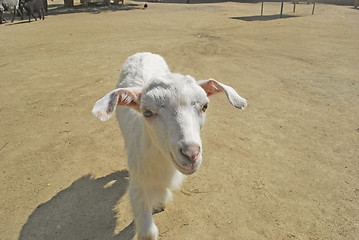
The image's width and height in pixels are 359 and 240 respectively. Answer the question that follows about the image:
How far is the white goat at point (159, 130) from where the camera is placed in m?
1.91

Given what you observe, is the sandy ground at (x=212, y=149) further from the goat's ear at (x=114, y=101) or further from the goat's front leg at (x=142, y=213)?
the goat's ear at (x=114, y=101)

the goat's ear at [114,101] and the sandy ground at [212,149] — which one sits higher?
the goat's ear at [114,101]

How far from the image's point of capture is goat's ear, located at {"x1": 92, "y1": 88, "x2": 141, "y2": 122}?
6.26 ft

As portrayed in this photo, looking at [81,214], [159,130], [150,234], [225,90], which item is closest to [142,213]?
[150,234]

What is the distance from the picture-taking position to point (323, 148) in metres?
4.18

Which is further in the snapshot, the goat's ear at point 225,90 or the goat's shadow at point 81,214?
the goat's shadow at point 81,214

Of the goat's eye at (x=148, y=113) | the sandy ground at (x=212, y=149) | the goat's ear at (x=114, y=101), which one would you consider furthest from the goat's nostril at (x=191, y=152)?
the sandy ground at (x=212, y=149)

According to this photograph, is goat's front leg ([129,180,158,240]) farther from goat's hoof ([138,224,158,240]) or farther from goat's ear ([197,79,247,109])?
goat's ear ([197,79,247,109])

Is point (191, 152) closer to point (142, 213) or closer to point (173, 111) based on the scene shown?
point (173, 111)

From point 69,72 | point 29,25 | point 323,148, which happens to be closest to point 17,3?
point 29,25

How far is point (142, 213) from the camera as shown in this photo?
267cm

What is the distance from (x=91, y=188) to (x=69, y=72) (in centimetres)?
450

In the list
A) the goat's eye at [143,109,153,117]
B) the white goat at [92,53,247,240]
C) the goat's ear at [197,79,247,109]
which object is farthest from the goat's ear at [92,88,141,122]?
the goat's ear at [197,79,247,109]

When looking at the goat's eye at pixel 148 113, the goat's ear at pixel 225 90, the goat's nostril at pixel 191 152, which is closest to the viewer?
the goat's nostril at pixel 191 152
